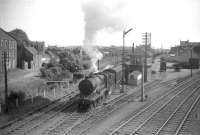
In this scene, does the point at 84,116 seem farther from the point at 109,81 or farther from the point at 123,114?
the point at 109,81

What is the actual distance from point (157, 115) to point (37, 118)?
36.2ft

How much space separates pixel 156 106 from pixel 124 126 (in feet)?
27.4

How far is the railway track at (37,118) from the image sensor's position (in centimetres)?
→ 1805

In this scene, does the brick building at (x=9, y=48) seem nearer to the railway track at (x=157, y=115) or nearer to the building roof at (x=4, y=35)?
the building roof at (x=4, y=35)

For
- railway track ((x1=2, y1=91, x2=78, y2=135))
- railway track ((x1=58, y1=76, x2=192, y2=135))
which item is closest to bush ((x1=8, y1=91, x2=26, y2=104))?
railway track ((x1=2, y1=91, x2=78, y2=135))

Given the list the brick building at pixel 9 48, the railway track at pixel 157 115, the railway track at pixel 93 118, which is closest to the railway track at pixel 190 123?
the railway track at pixel 157 115

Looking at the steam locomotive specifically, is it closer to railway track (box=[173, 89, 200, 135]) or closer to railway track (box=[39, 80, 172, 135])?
railway track (box=[39, 80, 172, 135])

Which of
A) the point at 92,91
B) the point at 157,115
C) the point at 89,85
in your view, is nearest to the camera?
the point at 157,115

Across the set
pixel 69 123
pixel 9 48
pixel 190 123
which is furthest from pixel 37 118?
pixel 9 48

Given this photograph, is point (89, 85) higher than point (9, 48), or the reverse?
point (9, 48)

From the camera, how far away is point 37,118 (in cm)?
2111

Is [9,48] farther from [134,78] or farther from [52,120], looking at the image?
[52,120]

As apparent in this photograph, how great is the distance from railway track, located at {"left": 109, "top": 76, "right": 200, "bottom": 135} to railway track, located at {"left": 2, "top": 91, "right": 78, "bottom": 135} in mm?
6443

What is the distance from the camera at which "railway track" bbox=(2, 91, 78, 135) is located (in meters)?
18.0
